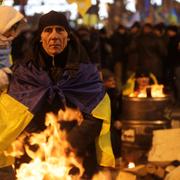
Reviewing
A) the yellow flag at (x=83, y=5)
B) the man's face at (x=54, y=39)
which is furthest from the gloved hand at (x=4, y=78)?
the yellow flag at (x=83, y=5)

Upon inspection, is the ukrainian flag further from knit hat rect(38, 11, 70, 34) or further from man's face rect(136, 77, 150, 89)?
man's face rect(136, 77, 150, 89)

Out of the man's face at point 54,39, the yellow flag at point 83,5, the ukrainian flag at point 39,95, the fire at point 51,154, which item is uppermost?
the yellow flag at point 83,5

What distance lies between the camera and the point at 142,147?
891 cm

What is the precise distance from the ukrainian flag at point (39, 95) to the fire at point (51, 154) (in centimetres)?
10

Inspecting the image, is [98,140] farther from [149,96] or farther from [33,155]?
[149,96]

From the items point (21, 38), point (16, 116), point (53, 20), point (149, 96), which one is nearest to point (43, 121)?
point (16, 116)

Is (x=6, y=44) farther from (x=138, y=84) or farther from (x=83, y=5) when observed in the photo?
(x=83, y=5)

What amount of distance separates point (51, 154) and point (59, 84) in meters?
0.49

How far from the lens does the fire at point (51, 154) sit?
13.0 feet

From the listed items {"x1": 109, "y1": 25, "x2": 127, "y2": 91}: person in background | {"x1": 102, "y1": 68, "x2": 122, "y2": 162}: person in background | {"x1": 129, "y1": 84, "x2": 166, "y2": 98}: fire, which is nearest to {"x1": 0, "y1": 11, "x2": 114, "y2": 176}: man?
{"x1": 102, "y1": 68, "x2": 122, "y2": 162}: person in background

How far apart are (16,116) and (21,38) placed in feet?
33.5

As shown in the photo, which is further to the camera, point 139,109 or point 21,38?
point 21,38

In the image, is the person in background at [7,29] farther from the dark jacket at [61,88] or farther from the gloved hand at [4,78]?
the dark jacket at [61,88]

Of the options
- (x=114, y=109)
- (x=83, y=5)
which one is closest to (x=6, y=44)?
(x=114, y=109)
